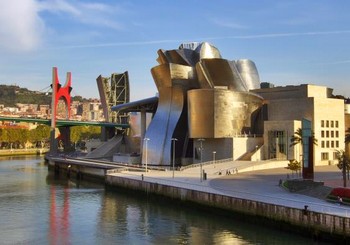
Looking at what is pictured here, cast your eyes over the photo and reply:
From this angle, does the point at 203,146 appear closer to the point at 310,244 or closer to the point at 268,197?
the point at 268,197

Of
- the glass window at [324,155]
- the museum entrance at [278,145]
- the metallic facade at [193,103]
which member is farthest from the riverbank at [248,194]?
the glass window at [324,155]

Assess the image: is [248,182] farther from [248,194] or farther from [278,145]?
[278,145]

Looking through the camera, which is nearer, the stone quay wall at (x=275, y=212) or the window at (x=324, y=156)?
the stone quay wall at (x=275, y=212)

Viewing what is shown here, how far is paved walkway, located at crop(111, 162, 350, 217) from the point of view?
25797mm

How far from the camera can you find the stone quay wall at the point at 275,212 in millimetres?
21859

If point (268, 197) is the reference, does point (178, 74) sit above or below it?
above

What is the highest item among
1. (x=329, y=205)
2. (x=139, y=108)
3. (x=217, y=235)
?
(x=139, y=108)

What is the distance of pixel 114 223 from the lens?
28.0 m

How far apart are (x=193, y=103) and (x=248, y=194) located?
26318mm

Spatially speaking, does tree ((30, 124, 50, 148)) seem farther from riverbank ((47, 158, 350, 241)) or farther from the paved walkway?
the paved walkway

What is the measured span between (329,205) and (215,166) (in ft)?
78.1

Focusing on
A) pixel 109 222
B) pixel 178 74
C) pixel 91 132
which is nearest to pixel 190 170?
pixel 178 74

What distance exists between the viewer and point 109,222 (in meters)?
28.3

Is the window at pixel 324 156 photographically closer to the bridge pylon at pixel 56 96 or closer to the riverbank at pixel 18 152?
the bridge pylon at pixel 56 96
